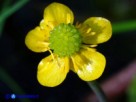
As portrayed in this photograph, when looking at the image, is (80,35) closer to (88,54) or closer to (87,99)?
(88,54)

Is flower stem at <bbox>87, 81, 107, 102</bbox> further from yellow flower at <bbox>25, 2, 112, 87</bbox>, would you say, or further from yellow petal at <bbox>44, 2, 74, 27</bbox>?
yellow petal at <bbox>44, 2, 74, 27</bbox>

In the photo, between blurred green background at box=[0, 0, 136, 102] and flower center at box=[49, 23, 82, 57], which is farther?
blurred green background at box=[0, 0, 136, 102]

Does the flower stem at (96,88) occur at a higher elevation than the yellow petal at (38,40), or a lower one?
lower

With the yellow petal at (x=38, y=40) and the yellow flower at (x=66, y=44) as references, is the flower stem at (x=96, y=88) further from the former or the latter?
the yellow petal at (x=38, y=40)

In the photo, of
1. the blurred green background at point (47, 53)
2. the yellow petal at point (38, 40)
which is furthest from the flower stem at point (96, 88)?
the blurred green background at point (47, 53)

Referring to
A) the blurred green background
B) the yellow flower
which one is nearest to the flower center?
the yellow flower

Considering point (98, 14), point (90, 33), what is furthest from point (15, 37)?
point (90, 33)

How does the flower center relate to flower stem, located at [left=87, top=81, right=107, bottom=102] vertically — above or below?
above

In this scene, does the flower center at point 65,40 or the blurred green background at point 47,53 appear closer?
the flower center at point 65,40

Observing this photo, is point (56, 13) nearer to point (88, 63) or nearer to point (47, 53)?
point (88, 63)
